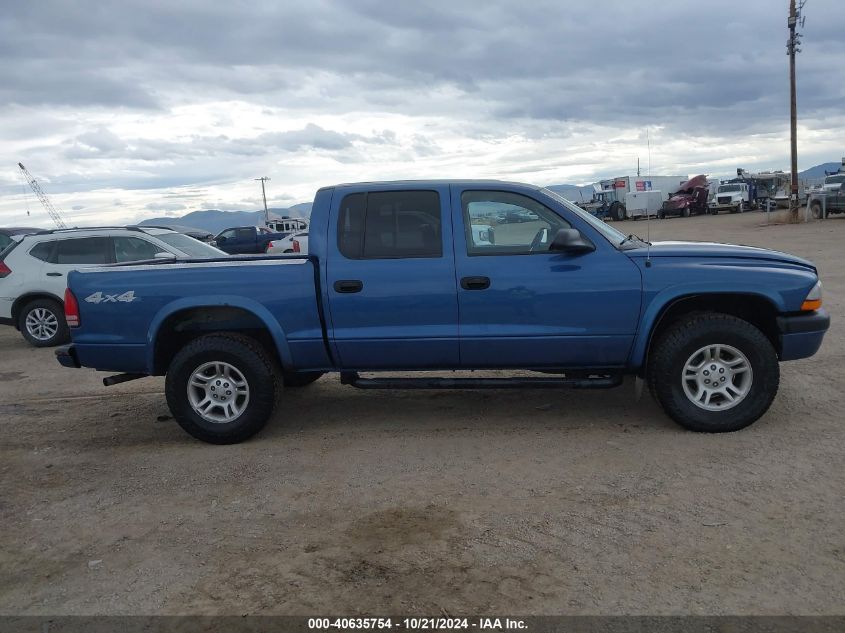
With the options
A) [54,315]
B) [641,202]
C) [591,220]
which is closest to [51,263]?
[54,315]

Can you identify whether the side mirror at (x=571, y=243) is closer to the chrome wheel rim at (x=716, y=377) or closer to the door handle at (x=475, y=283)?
the door handle at (x=475, y=283)

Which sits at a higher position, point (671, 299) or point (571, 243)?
point (571, 243)

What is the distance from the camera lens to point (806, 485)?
159 inches

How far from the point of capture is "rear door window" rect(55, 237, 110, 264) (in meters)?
10.3

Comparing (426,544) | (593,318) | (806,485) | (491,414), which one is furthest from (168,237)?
(806,485)

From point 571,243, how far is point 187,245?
298 inches

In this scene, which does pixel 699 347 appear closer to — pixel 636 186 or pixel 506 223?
pixel 506 223

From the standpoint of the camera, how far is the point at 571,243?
4.77 meters

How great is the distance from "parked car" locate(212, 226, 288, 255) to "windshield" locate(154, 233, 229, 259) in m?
15.7

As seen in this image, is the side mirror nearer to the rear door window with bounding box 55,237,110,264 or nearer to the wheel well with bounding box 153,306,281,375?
the wheel well with bounding box 153,306,281,375

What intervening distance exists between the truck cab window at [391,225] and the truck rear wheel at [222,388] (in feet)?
3.55

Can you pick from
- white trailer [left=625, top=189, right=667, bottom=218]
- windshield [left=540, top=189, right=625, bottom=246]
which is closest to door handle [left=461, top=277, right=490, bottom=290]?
windshield [left=540, top=189, right=625, bottom=246]

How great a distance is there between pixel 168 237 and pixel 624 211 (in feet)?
137

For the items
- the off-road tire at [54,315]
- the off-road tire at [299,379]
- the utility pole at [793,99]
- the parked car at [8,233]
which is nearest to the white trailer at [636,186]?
the utility pole at [793,99]
